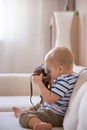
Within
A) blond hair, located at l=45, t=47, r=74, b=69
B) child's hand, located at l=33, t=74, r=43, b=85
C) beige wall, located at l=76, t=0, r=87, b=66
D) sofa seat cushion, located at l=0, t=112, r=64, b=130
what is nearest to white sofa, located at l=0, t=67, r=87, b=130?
sofa seat cushion, located at l=0, t=112, r=64, b=130

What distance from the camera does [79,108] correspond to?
1394 mm

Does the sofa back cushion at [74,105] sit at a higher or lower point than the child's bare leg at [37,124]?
higher

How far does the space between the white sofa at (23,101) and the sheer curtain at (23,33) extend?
96 cm

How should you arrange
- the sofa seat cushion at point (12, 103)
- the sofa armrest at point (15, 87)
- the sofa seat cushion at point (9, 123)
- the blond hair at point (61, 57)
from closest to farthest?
the sofa seat cushion at point (9, 123) → the blond hair at point (61, 57) → the sofa seat cushion at point (12, 103) → the sofa armrest at point (15, 87)

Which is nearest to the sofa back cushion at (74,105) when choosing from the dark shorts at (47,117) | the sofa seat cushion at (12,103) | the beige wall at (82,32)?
the dark shorts at (47,117)

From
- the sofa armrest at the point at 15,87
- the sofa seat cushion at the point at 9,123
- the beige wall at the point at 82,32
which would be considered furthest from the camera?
the beige wall at the point at 82,32

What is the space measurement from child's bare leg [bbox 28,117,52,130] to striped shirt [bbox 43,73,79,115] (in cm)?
13

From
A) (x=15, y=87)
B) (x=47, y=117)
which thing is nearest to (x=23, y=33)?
(x=15, y=87)

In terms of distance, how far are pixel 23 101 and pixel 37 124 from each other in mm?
876

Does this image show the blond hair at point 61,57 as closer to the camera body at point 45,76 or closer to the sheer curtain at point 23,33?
the camera body at point 45,76

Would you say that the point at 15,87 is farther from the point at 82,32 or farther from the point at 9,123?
the point at 9,123

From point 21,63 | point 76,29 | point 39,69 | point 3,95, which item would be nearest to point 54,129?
point 39,69

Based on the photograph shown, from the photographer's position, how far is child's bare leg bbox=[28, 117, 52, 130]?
150 cm

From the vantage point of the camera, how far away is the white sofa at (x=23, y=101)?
1420mm
